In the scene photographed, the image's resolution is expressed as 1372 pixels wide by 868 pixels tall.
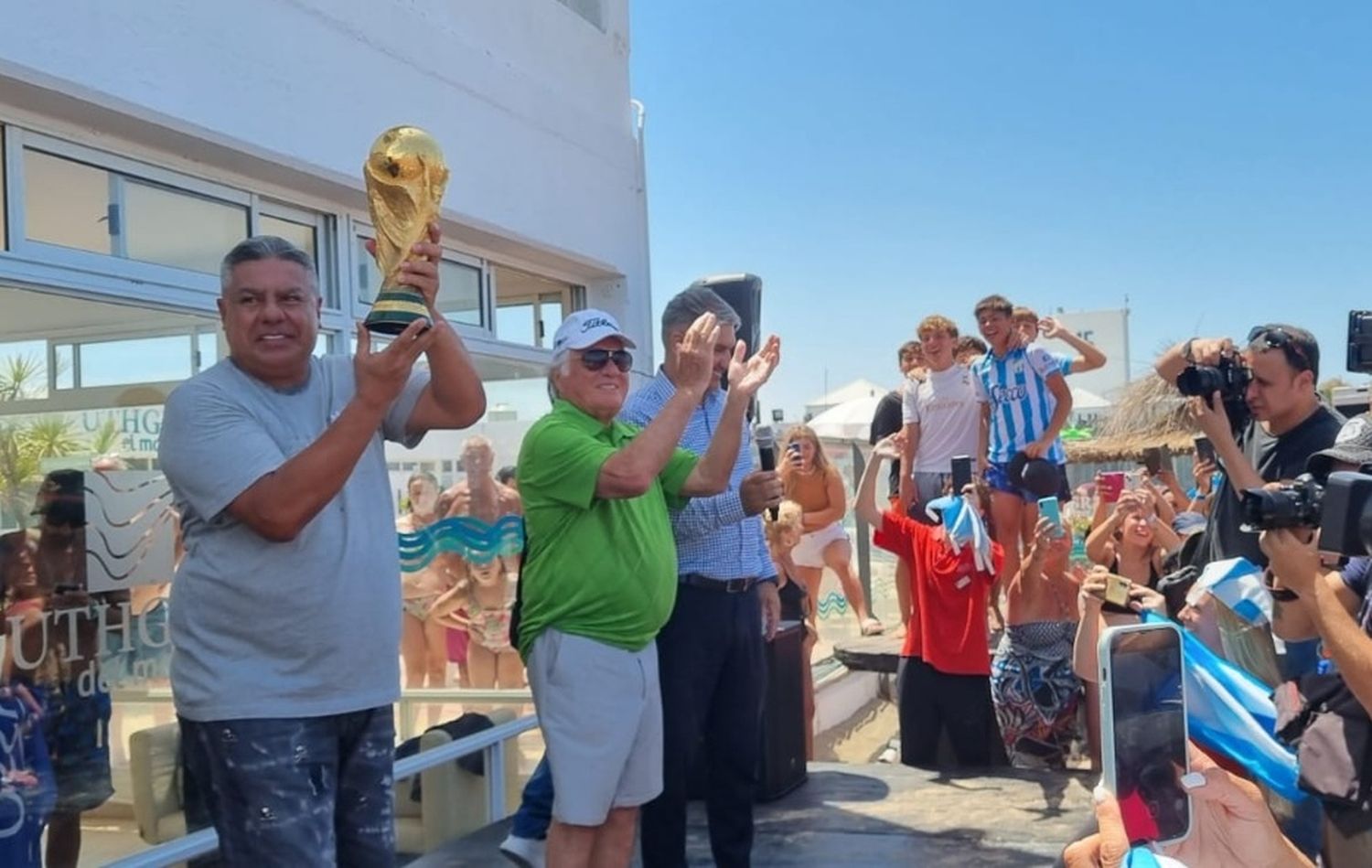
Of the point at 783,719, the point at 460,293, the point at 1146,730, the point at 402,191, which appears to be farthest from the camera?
the point at 460,293

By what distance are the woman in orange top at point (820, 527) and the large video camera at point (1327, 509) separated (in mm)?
5020

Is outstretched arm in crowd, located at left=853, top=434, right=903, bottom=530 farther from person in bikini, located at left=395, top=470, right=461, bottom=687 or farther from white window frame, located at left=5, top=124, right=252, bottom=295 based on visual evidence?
white window frame, located at left=5, top=124, right=252, bottom=295

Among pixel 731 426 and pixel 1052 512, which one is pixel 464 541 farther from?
pixel 1052 512

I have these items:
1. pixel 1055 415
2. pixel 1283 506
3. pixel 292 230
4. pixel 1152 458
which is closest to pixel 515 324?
pixel 292 230

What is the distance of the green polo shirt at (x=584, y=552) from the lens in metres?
2.88

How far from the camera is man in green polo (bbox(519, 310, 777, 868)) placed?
2.86 metres

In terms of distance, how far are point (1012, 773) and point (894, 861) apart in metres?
1.18

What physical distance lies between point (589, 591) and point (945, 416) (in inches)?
160

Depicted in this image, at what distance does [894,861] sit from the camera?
13.4 feet

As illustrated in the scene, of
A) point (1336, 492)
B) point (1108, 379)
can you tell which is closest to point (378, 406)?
point (1336, 492)

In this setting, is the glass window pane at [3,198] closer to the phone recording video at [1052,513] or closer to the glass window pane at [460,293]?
the glass window pane at [460,293]

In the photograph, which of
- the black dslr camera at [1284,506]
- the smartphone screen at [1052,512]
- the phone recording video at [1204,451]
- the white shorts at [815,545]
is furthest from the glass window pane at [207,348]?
the white shorts at [815,545]

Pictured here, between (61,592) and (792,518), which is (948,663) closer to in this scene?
(792,518)

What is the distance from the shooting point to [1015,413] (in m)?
6.10
